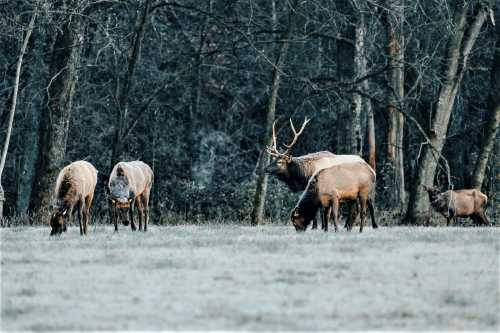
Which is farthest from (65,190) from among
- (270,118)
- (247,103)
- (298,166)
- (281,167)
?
(247,103)

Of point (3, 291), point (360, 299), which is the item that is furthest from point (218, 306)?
point (3, 291)

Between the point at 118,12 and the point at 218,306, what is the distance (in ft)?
84.4

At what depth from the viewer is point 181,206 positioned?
1421 inches

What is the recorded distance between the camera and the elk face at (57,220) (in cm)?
2025

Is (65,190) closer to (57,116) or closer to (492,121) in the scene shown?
(57,116)

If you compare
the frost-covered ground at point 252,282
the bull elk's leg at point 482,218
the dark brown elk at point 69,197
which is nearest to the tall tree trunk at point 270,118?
the bull elk's leg at point 482,218

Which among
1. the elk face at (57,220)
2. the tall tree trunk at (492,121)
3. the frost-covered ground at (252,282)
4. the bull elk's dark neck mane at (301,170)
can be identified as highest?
the tall tree trunk at (492,121)

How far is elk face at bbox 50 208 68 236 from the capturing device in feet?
66.4

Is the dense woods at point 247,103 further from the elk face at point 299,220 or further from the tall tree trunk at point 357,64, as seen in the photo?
the elk face at point 299,220

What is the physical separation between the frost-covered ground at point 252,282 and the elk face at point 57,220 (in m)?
0.28

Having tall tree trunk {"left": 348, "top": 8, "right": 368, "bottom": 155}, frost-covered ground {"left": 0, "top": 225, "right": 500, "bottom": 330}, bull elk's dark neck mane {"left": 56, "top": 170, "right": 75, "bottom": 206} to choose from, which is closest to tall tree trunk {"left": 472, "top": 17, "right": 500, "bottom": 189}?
tall tree trunk {"left": 348, "top": 8, "right": 368, "bottom": 155}

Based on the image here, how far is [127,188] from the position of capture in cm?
2164

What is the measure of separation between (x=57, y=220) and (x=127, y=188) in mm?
1818

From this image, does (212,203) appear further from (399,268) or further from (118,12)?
(399,268)
